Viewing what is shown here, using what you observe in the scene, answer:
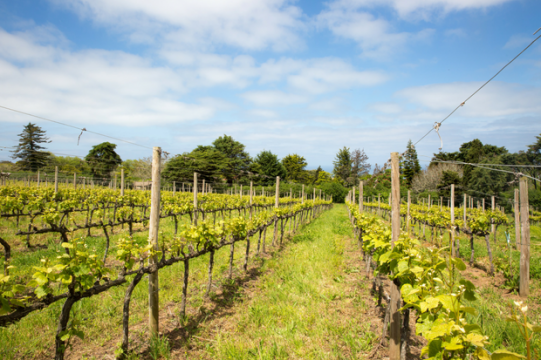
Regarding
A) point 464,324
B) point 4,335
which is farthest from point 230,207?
point 464,324

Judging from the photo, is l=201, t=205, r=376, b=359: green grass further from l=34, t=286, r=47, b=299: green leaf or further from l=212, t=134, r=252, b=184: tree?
l=212, t=134, r=252, b=184: tree

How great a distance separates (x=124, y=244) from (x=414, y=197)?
48.1 meters

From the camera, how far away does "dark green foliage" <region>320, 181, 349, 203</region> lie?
52.0m

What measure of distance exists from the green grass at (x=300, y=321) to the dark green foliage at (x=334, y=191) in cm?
4563

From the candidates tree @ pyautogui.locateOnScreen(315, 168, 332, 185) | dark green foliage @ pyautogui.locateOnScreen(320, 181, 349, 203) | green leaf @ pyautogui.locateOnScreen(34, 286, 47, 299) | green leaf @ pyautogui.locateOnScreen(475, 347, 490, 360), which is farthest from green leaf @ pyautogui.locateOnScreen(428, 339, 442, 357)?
tree @ pyautogui.locateOnScreen(315, 168, 332, 185)

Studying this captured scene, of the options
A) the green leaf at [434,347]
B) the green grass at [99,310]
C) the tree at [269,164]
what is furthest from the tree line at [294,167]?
the green leaf at [434,347]

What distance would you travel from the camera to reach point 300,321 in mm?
4500

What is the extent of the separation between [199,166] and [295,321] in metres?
42.8

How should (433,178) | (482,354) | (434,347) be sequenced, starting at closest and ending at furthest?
(482,354), (434,347), (433,178)

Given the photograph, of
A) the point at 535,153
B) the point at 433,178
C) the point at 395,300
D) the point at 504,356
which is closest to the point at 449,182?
the point at 433,178

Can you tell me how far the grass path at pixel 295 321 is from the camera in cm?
376

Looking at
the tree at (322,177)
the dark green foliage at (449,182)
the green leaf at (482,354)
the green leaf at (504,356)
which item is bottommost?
the green leaf at (482,354)

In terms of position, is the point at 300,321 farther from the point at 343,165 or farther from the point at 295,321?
the point at 343,165

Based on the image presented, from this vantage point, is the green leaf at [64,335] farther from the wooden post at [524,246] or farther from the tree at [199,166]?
the tree at [199,166]
